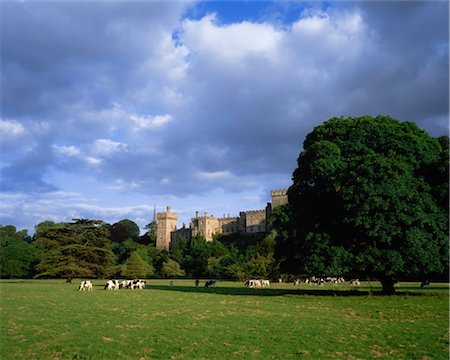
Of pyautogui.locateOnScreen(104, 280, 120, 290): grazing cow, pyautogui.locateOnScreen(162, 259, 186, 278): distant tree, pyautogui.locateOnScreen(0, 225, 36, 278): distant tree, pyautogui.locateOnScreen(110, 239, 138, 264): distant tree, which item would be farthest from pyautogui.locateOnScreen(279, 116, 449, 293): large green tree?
pyautogui.locateOnScreen(110, 239, 138, 264): distant tree

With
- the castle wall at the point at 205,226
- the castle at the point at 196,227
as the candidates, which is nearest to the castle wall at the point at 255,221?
the castle at the point at 196,227

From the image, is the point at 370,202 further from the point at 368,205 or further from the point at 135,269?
the point at 135,269

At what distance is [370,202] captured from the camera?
24312mm

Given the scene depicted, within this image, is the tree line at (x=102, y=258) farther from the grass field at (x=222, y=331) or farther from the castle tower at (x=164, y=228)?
→ the grass field at (x=222, y=331)

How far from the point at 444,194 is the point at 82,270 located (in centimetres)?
4266

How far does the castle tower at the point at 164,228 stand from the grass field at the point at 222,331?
133 meters

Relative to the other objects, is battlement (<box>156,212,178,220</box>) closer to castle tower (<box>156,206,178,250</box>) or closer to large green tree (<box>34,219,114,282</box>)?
castle tower (<box>156,206,178,250</box>)

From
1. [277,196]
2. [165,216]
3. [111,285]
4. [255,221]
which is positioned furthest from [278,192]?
[111,285]

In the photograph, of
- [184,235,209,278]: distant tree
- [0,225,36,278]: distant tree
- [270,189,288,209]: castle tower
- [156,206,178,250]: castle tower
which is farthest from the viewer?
[156,206,178,250]: castle tower

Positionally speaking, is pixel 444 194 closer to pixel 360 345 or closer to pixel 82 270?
pixel 360 345

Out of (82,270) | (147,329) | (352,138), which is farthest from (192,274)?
(147,329)

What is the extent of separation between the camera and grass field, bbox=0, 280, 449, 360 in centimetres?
1123

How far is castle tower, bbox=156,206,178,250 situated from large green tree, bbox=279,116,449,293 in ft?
414

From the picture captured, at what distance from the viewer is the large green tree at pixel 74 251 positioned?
53.6 metres
